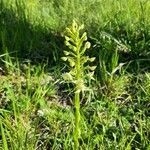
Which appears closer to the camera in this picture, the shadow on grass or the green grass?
the green grass

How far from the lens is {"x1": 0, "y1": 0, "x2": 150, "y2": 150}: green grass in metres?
2.33

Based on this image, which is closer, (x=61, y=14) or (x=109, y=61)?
(x=109, y=61)

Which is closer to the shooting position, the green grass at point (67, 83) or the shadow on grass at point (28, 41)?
the green grass at point (67, 83)

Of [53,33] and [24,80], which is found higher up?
[53,33]

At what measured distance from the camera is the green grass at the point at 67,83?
7.64ft

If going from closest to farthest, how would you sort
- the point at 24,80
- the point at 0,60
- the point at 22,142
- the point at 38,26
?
1. the point at 22,142
2. the point at 24,80
3. the point at 0,60
4. the point at 38,26

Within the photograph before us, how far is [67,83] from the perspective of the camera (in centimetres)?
285

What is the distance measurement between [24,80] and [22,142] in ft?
2.59

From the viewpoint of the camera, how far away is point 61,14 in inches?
148

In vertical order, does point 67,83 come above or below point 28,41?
below

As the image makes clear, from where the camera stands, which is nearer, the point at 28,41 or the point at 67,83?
the point at 67,83

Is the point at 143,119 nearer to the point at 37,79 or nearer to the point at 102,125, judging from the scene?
the point at 102,125

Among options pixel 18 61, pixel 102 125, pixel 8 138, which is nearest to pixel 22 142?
pixel 8 138

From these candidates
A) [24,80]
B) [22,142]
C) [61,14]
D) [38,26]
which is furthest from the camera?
[61,14]
